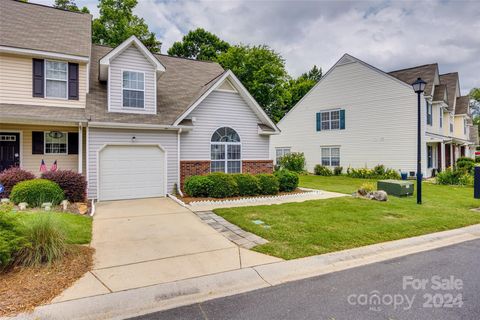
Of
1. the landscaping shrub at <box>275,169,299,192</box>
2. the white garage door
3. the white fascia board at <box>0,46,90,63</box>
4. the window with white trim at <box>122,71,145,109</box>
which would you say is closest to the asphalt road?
the landscaping shrub at <box>275,169,299,192</box>

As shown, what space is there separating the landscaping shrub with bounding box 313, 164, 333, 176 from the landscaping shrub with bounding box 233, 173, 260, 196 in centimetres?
1226

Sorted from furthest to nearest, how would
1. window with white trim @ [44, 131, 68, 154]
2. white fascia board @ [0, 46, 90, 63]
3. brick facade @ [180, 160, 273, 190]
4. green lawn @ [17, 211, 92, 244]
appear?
brick facade @ [180, 160, 273, 190] < window with white trim @ [44, 131, 68, 154] < white fascia board @ [0, 46, 90, 63] < green lawn @ [17, 211, 92, 244]

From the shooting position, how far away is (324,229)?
660 cm

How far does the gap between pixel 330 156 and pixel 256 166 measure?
11.3m

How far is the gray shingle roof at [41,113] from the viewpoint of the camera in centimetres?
941

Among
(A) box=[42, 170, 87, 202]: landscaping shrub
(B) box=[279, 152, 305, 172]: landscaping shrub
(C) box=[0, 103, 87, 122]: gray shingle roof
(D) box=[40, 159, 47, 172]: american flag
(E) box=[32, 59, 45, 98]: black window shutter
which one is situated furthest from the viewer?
(B) box=[279, 152, 305, 172]: landscaping shrub

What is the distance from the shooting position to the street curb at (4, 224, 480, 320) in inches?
132

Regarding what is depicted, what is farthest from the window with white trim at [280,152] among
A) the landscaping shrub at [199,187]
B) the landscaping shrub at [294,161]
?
the landscaping shrub at [199,187]

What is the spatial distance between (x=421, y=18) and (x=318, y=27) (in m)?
5.13

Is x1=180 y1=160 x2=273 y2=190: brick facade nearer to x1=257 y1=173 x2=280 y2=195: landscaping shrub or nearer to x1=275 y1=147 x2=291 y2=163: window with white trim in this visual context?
x1=257 y1=173 x2=280 y2=195: landscaping shrub

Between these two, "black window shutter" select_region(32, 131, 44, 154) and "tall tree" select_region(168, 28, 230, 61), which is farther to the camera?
"tall tree" select_region(168, 28, 230, 61)

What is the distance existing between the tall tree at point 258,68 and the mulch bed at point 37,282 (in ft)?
88.0

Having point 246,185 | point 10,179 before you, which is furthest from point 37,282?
point 246,185

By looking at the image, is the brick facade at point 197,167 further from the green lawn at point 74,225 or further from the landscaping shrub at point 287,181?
Answer: the green lawn at point 74,225
